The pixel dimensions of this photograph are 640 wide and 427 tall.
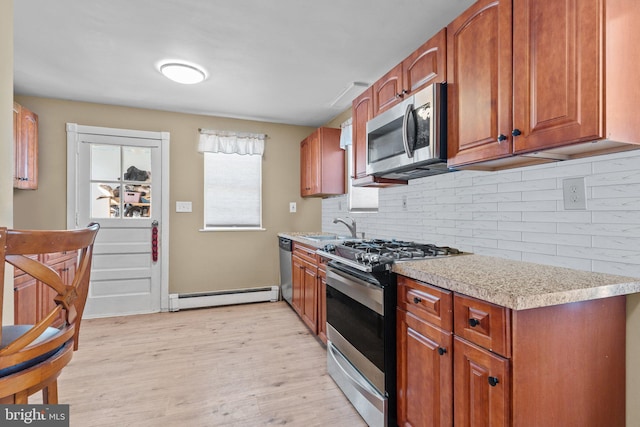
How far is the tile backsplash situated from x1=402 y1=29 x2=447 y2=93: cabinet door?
0.62 m

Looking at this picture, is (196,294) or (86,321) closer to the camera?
(86,321)

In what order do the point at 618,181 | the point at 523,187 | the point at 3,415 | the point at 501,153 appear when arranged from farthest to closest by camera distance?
1. the point at 523,187
2. the point at 501,153
3. the point at 618,181
4. the point at 3,415

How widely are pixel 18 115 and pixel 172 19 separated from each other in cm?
202

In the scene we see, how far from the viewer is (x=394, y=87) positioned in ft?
6.90

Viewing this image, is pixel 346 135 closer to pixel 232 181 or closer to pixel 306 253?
pixel 306 253

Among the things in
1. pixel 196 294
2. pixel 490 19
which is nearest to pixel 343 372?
pixel 490 19

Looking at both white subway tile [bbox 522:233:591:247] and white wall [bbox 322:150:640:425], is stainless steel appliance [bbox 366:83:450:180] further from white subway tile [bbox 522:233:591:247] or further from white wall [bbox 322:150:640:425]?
white subway tile [bbox 522:233:591:247]

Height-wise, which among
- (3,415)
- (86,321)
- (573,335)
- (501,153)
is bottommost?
(86,321)

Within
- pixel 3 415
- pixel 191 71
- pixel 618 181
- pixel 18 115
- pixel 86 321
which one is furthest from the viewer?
pixel 86 321

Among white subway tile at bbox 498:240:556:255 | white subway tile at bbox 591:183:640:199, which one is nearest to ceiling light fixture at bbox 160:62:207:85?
white subway tile at bbox 498:240:556:255

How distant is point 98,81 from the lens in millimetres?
2811

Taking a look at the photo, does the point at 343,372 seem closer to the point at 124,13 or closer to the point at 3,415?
the point at 3,415

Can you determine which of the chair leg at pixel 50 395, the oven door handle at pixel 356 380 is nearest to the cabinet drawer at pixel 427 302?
the oven door handle at pixel 356 380

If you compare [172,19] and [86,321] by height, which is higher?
[172,19]
